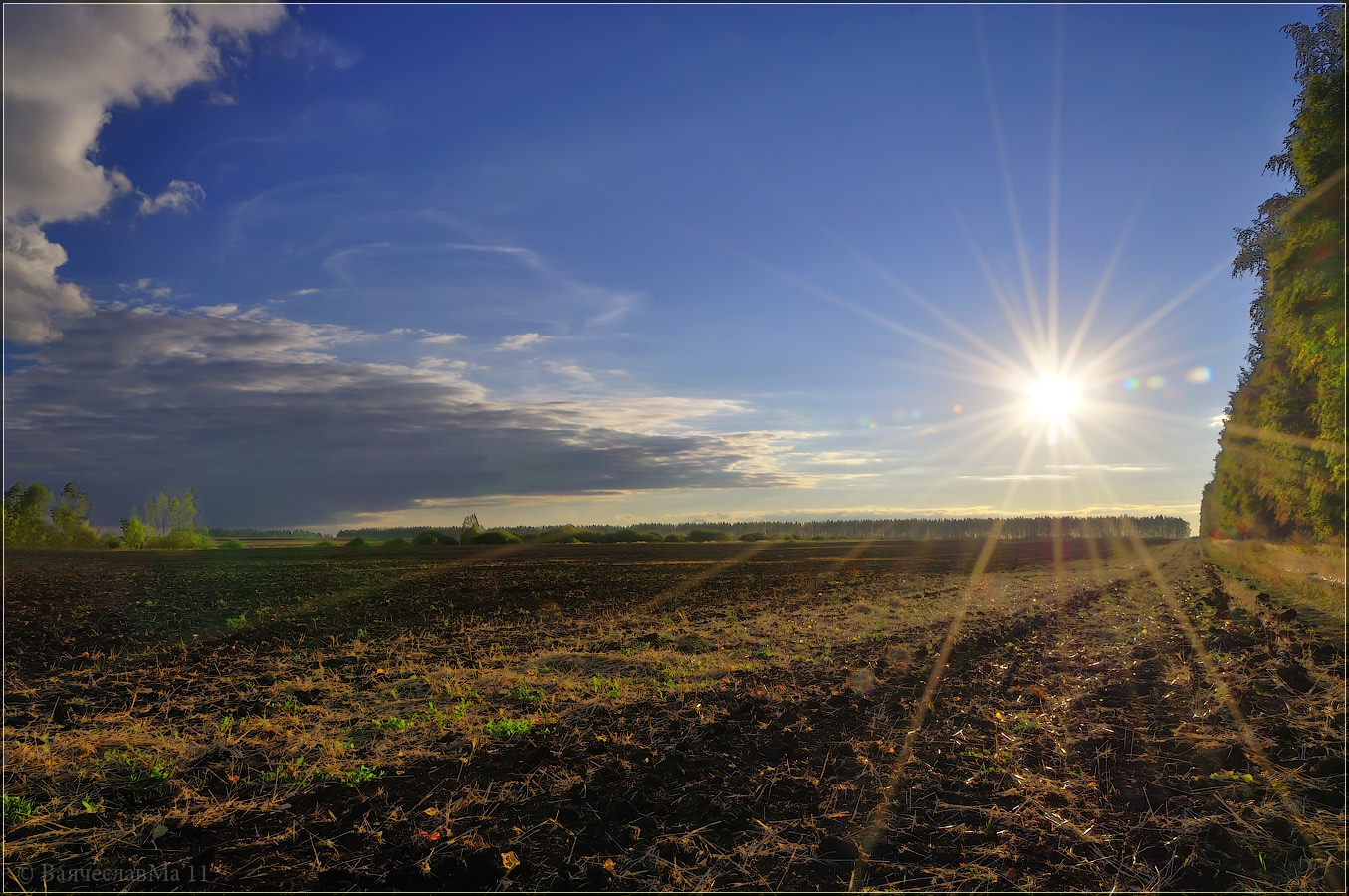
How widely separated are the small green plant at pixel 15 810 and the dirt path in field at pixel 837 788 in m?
0.17

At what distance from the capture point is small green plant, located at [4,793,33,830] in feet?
16.4

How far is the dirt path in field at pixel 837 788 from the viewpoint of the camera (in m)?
4.74

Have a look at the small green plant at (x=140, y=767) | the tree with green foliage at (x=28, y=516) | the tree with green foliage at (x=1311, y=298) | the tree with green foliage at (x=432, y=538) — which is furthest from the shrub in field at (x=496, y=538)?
the small green plant at (x=140, y=767)

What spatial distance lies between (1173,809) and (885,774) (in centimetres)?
255

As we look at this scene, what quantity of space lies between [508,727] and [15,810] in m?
4.20

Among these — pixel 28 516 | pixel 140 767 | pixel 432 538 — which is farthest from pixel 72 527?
pixel 140 767

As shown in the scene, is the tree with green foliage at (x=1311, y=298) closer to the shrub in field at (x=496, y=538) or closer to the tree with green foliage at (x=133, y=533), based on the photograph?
the shrub in field at (x=496, y=538)

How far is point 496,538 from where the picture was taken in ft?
251

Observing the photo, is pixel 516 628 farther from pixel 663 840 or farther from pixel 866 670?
pixel 663 840

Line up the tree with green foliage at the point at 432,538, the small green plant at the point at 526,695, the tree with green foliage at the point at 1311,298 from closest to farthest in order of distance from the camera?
the small green plant at the point at 526,695, the tree with green foliage at the point at 1311,298, the tree with green foliage at the point at 432,538

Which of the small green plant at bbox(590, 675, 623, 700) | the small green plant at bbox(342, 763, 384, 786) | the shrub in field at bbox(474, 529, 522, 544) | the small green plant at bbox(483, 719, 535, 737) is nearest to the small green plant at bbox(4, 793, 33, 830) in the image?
the small green plant at bbox(342, 763, 384, 786)

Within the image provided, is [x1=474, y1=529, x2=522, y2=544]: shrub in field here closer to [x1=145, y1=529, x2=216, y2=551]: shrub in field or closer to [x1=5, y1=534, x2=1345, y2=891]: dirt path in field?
[x1=145, y1=529, x2=216, y2=551]: shrub in field

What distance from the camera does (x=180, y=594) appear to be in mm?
20234

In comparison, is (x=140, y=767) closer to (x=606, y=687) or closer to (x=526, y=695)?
(x=526, y=695)
